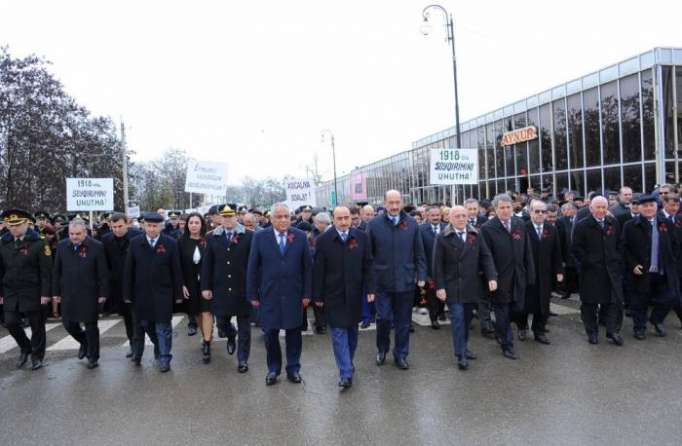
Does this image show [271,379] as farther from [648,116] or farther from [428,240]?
[648,116]

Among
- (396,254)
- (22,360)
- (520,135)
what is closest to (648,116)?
(520,135)

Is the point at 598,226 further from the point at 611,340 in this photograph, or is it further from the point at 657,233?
the point at 611,340

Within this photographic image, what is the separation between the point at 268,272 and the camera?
593 centimetres

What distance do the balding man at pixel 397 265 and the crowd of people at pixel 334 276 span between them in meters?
0.01

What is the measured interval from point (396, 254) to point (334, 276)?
2.87 feet

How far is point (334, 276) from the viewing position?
5871 millimetres

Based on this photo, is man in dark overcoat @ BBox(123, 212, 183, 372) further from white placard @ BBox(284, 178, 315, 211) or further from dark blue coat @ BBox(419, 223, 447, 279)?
white placard @ BBox(284, 178, 315, 211)

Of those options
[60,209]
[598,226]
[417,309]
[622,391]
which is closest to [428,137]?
[60,209]

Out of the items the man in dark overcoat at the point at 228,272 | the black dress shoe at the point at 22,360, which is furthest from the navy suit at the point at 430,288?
the black dress shoe at the point at 22,360

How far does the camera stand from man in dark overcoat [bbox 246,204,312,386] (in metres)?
5.86

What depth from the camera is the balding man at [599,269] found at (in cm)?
707

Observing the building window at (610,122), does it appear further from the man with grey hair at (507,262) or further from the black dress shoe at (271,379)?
the black dress shoe at (271,379)

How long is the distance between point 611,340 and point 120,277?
6.74m

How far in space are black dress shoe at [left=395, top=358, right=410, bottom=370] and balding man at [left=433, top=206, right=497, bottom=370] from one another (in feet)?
1.98
